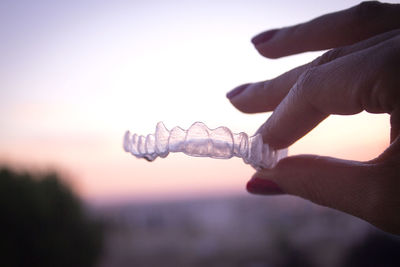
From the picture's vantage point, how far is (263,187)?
880 millimetres

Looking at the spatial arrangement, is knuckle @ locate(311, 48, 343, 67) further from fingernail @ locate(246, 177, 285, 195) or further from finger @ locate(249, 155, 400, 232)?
fingernail @ locate(246, 177, 285, 195)

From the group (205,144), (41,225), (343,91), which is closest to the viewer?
(343,91)

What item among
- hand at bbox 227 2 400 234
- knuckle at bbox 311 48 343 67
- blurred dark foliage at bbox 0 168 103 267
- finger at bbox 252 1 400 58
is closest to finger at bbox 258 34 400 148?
hand at bbox 227 2 400 234

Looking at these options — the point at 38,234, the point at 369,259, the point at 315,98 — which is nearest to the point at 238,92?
the point at 315,98

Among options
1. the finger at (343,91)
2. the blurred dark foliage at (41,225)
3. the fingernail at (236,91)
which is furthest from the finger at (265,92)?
the blurred dark foliage at (41,225)

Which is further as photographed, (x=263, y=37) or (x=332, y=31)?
(x=263, y=37)

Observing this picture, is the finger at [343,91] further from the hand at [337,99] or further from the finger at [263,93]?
the finger at [263,93]

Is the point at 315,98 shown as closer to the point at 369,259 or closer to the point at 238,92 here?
the point at 238,92

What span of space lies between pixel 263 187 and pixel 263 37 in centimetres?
39

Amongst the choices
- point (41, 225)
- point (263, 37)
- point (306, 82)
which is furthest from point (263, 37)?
point (41, 225)

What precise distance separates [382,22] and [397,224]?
412 mm

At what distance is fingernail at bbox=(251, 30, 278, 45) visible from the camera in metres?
0.90

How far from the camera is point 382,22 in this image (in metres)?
0.72

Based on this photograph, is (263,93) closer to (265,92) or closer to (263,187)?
(265,92)
